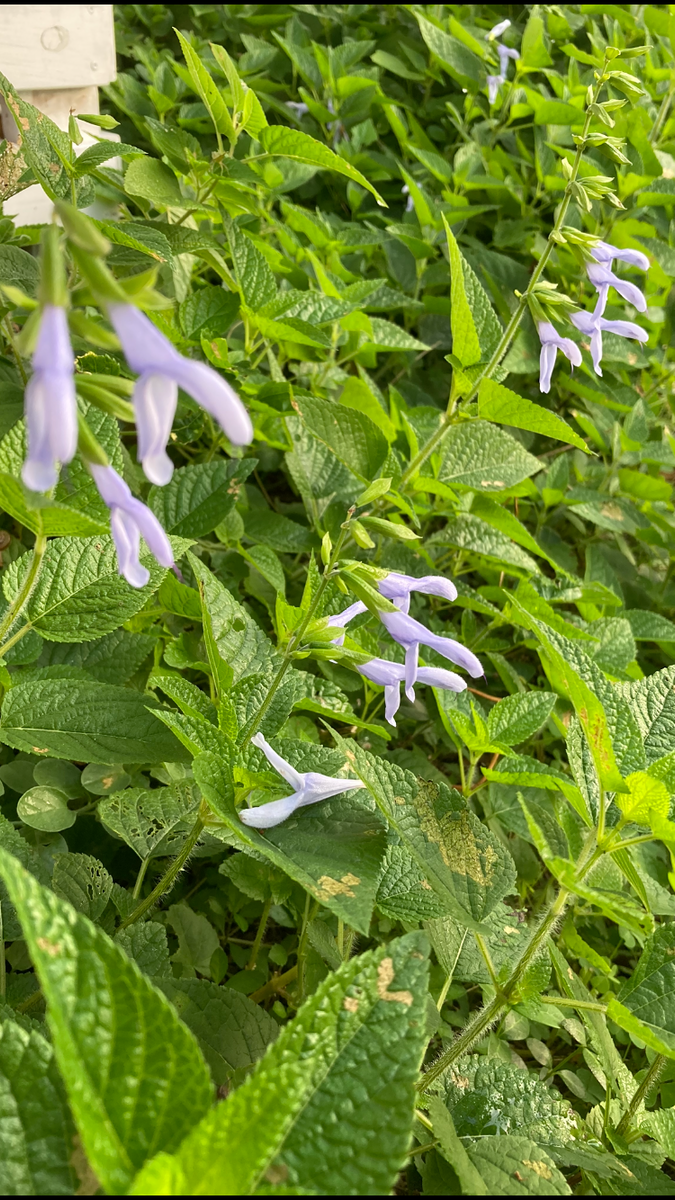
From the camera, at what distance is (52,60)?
1472 millimetres

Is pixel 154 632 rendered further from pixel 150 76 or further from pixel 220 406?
pixel 150 76

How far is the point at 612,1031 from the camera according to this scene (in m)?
1.26

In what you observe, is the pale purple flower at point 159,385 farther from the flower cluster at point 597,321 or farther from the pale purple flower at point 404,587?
the flower cluster at point 597,321

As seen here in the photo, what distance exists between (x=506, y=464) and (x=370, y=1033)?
1099 millimetres

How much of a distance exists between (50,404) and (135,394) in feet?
0.15

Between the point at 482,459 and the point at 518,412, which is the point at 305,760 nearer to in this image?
the point at 518,412

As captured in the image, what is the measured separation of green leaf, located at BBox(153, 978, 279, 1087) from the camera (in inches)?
32.7

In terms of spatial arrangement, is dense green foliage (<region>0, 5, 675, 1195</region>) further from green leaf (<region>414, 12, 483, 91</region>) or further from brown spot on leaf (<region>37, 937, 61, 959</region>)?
green leaf (<region>414, 12, 483, 91</region>)

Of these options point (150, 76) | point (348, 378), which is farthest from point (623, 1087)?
point (150, 76)

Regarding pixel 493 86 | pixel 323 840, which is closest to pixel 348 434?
pixel 323 840

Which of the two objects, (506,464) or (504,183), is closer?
(506,464)

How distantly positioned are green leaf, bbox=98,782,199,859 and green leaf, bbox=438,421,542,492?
0.70m

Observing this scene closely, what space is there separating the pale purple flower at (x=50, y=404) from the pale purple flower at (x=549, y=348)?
92 centimetres

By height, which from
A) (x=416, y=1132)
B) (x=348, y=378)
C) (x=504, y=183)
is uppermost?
(x=504, y=183)
